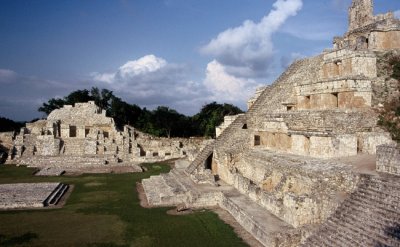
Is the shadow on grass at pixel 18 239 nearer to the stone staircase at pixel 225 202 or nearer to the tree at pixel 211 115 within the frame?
the stone staircase at pixel 225 202

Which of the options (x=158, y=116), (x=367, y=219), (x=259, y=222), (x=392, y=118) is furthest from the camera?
(x=158, y=116)

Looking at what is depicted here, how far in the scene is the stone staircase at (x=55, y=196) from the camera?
1535 cm

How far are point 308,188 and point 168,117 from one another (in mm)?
37454

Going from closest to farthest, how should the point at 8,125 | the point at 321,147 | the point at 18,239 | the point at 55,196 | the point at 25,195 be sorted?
1. the point at 18,239
2. the point at 321,147
3. the point at 25,195
4. the point at 55,196
5. the point at 8,125

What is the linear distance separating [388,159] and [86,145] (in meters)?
25.7

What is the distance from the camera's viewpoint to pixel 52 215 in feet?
44.8

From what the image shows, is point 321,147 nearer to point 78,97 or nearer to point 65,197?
point 65,197

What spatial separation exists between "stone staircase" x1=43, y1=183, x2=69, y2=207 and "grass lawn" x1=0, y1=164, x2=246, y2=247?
55cm

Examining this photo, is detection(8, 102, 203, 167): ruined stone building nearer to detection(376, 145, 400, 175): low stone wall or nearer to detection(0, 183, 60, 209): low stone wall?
detection(0, 183, 60, 209): low stone wall

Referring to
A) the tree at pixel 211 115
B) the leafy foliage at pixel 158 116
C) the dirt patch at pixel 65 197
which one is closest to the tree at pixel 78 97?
the leafy foliage at pixel 158 116

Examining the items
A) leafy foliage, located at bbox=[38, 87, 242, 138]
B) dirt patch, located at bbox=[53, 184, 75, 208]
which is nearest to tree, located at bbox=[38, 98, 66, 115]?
leafy foliage, located at bbox=[38, 87, 242, 138]

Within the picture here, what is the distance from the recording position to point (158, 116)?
4753 centimetres

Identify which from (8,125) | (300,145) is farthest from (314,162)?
(8,125)

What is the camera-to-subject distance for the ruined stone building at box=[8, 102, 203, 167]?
28839 mm
